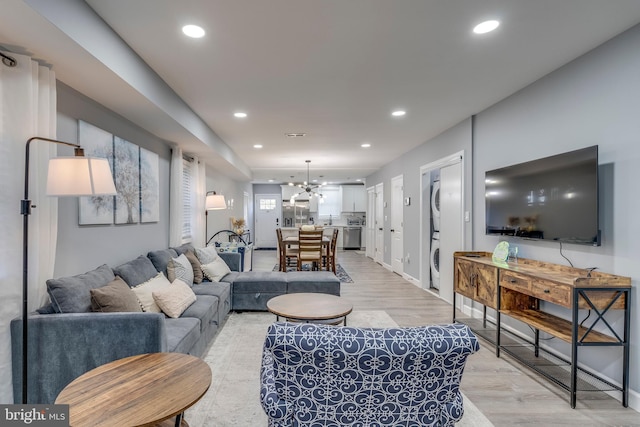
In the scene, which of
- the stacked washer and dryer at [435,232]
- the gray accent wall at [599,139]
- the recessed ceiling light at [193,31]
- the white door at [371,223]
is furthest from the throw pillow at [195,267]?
the white door at [371,223]

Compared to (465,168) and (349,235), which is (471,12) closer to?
(465,168)

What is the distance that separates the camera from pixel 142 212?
3.61m

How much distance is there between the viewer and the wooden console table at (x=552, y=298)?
84.9 inches

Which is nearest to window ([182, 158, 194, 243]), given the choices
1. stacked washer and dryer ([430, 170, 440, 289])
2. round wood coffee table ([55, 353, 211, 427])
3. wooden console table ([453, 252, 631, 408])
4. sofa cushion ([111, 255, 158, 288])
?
sofa cushion ([111, 255, 158, 288])

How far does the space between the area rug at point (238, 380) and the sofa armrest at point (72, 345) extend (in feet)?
1.95

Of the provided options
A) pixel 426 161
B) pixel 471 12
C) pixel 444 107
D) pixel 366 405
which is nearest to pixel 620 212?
pixel 471 12

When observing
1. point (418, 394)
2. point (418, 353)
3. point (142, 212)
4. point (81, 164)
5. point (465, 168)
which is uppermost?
point (465, 168)

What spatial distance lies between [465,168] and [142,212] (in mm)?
4038

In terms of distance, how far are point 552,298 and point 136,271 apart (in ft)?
11.4

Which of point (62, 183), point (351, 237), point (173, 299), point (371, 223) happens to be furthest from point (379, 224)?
point (62, 183)

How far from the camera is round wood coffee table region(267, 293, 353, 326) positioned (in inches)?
106

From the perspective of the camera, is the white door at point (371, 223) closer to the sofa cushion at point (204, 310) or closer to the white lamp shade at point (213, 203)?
the white lamp shade at point (213, 203)

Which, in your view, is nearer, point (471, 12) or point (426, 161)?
point (471, 12)

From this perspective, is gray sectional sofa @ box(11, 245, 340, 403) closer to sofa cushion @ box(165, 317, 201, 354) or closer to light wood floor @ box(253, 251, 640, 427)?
sofa cushion @ box(165, 317, 201, 354)
